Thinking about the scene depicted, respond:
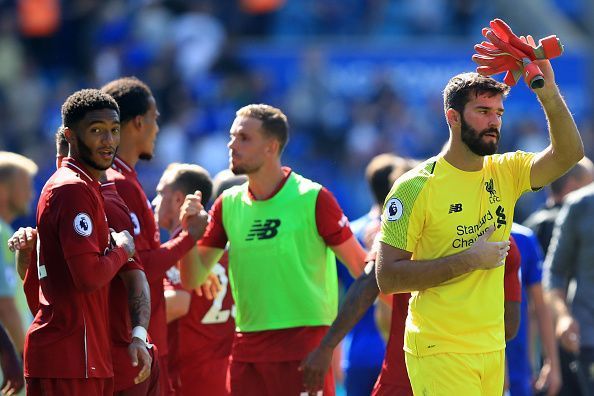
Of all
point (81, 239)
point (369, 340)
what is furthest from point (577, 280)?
point (81, 239)

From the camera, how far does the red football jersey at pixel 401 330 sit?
684cm

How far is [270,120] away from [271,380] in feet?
5.40

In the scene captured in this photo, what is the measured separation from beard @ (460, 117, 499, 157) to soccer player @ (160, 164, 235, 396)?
7.82 ft

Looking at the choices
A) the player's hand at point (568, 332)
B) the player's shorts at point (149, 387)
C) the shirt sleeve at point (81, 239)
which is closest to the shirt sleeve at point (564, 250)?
the player's hand at point (568, 332)

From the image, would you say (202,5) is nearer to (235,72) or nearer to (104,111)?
(235,72)

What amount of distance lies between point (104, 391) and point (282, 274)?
1.75m

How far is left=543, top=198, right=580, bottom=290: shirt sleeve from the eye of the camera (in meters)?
8.59

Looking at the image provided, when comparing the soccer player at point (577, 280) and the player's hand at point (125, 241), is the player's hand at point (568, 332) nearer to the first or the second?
the soccer player at point (577, 280)

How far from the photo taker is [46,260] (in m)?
5.80

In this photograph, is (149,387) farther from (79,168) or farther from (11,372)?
(79,168)

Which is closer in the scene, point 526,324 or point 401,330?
point 401,330

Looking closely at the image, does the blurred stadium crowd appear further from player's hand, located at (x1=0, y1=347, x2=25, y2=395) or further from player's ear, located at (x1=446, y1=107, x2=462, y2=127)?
player's ear, located at (x1=446, y1=107, x2=462, y2=127)

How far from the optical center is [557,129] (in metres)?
5.82

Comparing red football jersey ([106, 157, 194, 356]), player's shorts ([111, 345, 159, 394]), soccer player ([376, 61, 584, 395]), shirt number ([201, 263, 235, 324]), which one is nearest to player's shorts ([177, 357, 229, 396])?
shirt number ([201, 263, 235, 324])
